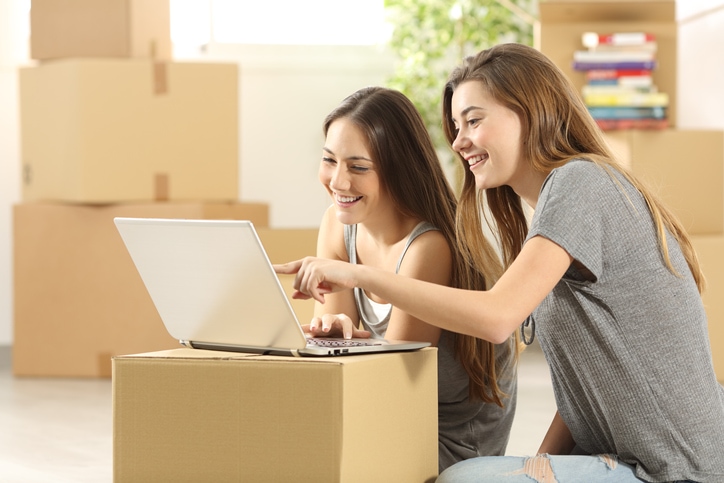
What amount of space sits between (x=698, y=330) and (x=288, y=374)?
54cm

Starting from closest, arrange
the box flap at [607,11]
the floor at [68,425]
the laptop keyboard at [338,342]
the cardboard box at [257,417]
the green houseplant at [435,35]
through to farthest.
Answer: the cardboard box at [257,417], the laptop keyboard at [338,342], the floor at [68,425], the box flap at [607,11], the green houseplant at [435,35]

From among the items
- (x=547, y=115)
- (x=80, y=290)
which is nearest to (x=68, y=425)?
(x=80, y=290)

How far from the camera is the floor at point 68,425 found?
227 centimetres

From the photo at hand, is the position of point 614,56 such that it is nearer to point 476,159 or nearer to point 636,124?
point 636,124

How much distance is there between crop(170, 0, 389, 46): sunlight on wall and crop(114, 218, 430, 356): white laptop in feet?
10.2

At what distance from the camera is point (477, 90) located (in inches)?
53.9

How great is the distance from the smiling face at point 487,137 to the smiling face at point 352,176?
0.23 metres

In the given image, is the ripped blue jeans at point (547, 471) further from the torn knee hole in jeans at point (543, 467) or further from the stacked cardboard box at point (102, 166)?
the stacked cardboard box at point (102, 166)

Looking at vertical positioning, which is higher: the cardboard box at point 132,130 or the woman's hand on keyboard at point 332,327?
the cardboard box at point 132,130

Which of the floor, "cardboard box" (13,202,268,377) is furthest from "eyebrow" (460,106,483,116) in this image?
"cardboard box" (13,202,268,377)

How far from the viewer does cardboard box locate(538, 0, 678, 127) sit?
326cm

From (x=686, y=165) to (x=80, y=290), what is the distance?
1970 mm

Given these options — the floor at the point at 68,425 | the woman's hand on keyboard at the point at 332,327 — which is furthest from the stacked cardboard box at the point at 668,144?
the woman's hand on keyboard at the point at 332,327

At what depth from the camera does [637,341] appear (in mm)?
1273
